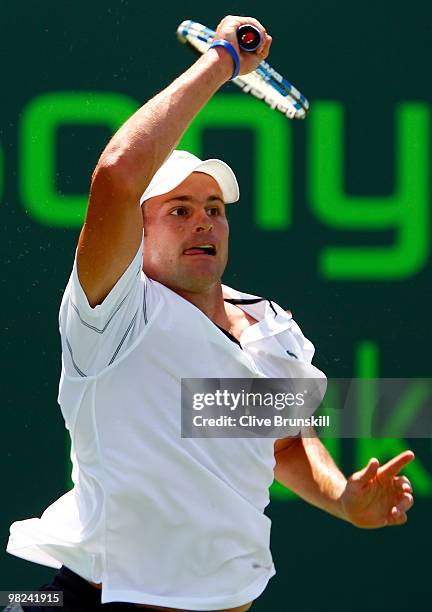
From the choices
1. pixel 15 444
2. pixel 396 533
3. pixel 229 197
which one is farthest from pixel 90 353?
pixel 396 533

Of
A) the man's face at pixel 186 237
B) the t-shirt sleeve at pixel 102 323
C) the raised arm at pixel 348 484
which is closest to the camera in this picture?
the t-shirt sleeve at pixel 102 323

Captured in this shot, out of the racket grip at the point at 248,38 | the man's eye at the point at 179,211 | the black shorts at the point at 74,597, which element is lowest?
the black shorts at the point at 74,597

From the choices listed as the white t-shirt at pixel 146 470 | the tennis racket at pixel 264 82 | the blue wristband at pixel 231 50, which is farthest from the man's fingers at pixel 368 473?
the tennis racket at pixel 264 82

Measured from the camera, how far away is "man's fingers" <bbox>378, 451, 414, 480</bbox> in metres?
2.71

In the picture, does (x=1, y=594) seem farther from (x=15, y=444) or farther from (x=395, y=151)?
(x=395, y=151)

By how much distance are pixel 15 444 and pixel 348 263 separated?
115 centimetres

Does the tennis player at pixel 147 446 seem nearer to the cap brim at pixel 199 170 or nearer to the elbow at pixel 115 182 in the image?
the elbow at pixel 115 182

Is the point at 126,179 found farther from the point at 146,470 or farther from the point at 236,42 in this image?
the point at 146,470

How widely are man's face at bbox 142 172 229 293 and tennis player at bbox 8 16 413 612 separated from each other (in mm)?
97

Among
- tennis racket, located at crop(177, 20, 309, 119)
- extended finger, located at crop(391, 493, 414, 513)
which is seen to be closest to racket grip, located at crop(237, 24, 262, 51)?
tennis racket, located at crop(177, 20, 309, 119)

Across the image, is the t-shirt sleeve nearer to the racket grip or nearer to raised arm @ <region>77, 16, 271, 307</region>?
raised arm @ <region>77, 16, 271, 307</region>

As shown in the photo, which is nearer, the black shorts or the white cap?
the black shorts

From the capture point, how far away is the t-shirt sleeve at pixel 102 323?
2559 mm

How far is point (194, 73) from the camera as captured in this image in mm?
2605
